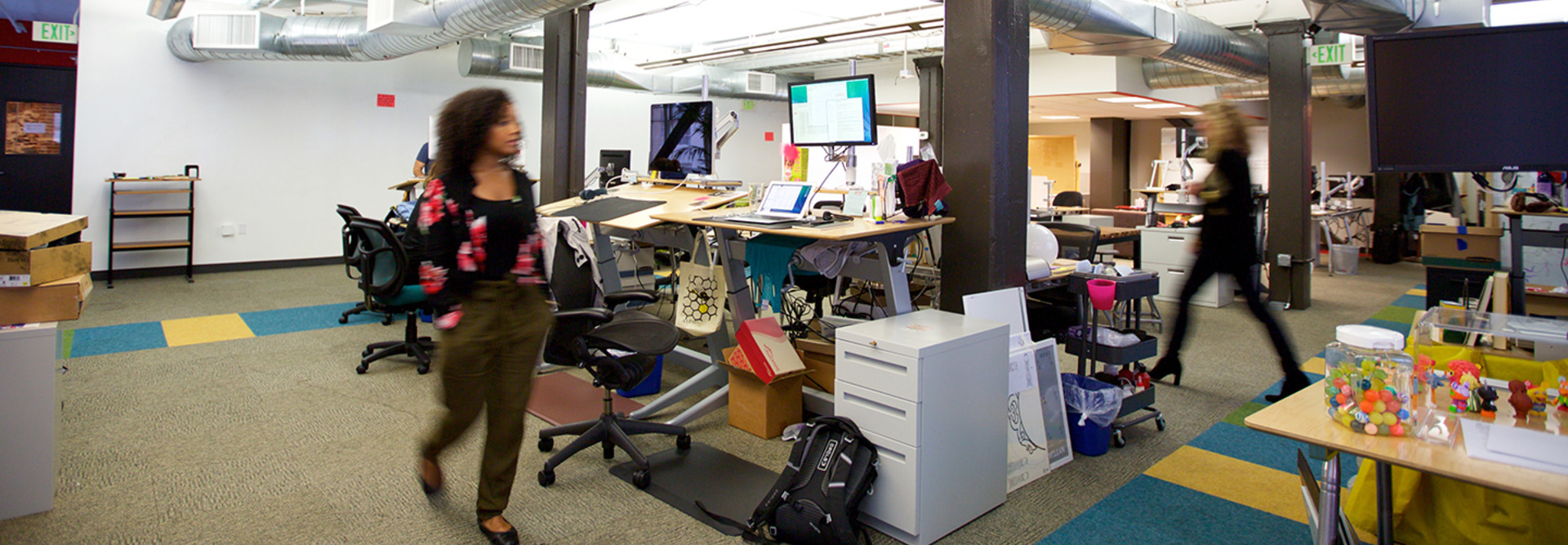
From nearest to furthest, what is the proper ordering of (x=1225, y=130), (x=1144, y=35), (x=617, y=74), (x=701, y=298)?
(x=701, y=298)
(x=1225, y=130)
(x=1144, y=35)
(x=617, y=74)

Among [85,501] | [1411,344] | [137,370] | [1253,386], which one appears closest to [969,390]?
[1411,344]

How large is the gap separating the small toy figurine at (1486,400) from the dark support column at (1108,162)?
12.3 meters

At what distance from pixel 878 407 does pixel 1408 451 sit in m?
1.27

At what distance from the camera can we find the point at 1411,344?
6.41 ft

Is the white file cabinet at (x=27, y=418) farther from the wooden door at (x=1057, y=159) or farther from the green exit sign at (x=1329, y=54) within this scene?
the wooden door at (x=1057, y=159)

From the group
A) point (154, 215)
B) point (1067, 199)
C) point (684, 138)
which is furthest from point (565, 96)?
point (1067, 199)

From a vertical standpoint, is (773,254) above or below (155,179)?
below

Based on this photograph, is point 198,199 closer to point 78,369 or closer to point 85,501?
point 78,369

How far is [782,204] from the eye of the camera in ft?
11.1

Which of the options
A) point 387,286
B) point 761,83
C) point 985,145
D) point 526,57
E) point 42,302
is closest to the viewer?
point 42,302

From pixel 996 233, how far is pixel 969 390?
87 centimetres

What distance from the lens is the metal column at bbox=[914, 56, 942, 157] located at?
8602 mm

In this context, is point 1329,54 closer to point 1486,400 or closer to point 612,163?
point 612,163

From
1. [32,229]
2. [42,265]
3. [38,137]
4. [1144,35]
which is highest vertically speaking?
[1144,35]
